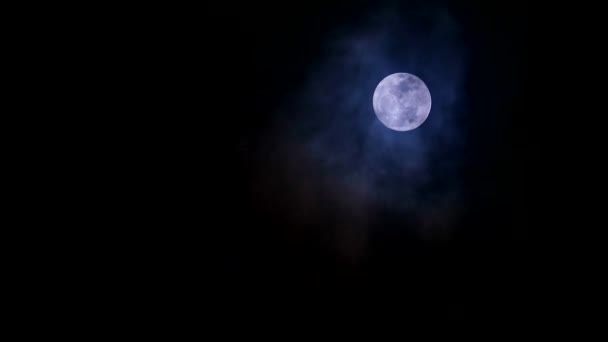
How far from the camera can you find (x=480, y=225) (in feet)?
13.2

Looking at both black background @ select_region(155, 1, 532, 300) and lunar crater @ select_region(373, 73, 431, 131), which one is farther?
lunar crater @ select_region(373, 73, 431, 131)

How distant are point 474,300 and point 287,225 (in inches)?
107

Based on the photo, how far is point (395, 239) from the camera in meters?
4.27

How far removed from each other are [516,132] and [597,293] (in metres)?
2.17

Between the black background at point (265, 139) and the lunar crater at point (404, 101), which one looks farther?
the lunar crater at point (404, 101)

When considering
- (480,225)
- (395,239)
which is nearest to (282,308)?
(395,239)

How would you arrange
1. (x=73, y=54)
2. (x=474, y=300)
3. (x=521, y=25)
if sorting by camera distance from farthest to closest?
(x=474, y=300), (x=521, y=25), (x=73, y=54)

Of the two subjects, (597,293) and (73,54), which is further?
(597,293)

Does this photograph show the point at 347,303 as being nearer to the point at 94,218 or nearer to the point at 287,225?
the point at 287,225

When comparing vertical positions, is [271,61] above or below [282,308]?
above

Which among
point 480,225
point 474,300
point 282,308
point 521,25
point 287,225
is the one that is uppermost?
point 521,25

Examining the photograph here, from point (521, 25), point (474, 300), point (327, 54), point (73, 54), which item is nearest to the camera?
point (73, 54)

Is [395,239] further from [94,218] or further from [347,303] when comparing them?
[94,218]

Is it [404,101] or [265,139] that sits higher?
[404,101]
